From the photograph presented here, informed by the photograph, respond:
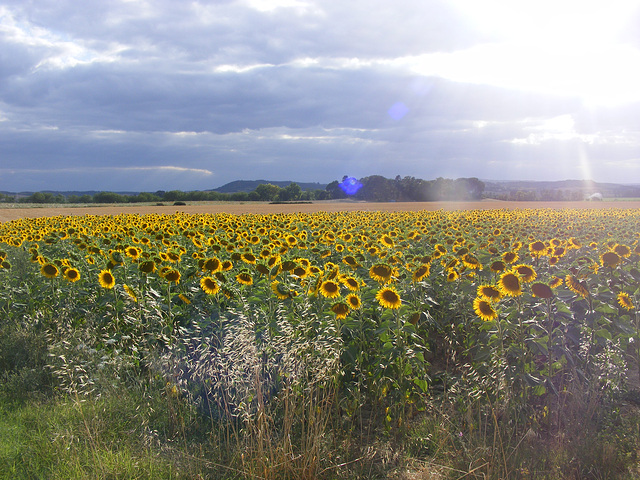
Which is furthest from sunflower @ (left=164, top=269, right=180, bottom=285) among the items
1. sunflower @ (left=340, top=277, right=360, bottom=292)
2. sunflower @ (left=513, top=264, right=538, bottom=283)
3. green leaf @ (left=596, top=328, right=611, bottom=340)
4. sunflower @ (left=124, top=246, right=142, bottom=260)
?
green leaf @ (left=596, top=328, right=611, bottom=340)

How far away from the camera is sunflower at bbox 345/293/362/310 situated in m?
4.37

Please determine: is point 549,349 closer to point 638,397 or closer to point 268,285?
point 638,397

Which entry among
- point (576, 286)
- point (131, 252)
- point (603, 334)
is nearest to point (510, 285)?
point (576, 286)

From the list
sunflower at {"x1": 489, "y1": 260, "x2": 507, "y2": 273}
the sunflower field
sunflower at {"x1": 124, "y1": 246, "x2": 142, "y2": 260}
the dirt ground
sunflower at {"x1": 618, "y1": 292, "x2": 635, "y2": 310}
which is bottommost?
the sunflower field

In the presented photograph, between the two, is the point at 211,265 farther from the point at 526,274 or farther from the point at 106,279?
the point at 526,274

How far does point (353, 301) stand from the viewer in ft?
14.5

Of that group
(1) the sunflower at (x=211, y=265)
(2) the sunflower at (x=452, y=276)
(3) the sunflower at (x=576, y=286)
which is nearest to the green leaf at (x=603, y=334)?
(3) the sunflower at (x=576, y=286)

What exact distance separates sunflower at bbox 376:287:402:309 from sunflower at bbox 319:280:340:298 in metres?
0.53

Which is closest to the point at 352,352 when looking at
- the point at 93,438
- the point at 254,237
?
the point at 93,438

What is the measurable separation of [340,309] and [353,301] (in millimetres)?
158

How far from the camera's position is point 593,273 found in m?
5.16

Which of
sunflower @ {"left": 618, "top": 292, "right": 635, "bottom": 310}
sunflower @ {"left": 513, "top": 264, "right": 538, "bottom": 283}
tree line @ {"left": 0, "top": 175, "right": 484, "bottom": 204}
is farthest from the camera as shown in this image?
tree line @ {"left": 0, "top": 175, "right": 484, "bottom": 204}

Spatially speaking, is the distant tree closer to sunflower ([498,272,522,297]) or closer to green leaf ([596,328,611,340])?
sunflower ([498,272,522,297])

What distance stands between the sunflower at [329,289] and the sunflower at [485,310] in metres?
1.37
